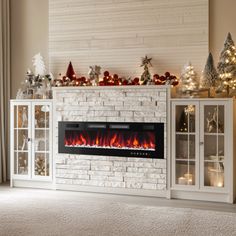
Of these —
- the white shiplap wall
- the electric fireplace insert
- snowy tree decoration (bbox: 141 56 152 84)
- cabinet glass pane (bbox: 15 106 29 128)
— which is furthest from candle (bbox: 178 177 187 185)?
cabinet glass pane (bbox: 15 106 29 128)

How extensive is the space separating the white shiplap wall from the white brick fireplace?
658 millimetres

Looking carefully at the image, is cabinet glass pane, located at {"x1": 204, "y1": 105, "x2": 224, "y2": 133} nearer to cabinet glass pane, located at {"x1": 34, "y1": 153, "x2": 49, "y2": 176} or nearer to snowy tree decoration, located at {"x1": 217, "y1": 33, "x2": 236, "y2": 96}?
snowy tree decoration, located at {"x1": 217, "y1": 33, "x2": 236, "y2": 96}

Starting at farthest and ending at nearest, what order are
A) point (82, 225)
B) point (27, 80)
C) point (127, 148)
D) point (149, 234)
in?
point (27, 80) < point (127, 148) < point (82, 225) < point (149, 234)

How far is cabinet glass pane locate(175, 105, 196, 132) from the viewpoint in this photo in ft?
17.1

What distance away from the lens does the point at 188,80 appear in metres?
5.48

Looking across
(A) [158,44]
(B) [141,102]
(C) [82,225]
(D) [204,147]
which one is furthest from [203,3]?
(C) [82,225]

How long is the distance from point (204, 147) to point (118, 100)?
1.37m

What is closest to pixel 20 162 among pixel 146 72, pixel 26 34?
pixel 26 34

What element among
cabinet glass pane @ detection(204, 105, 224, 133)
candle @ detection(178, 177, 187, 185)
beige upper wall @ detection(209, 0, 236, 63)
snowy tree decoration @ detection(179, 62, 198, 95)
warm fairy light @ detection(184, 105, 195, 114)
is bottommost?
candle @ detection(178, 177, 187, 185)

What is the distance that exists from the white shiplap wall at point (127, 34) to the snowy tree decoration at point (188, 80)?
18 centimetres

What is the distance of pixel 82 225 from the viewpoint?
4090 mm

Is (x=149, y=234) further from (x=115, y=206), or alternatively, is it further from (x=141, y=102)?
(x=141, y=102)

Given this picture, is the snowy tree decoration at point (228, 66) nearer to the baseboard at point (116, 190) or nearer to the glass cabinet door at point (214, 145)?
the glass cabinet door at point (214, 145)

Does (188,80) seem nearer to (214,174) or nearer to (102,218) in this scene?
(214,174)
